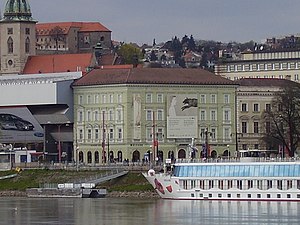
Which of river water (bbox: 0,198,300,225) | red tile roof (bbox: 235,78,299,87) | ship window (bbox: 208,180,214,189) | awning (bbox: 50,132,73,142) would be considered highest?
red tile roof (bbox: 235,78,299,87)

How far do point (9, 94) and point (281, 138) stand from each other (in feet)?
102

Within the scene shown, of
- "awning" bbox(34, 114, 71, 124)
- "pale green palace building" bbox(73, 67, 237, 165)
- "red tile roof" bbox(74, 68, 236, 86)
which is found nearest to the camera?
"pale green palace building" bbox(73, 67, 237, 165)

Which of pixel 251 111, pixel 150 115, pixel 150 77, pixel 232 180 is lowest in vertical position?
pixel 232 180

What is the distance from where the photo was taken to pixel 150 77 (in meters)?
166

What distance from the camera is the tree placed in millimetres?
157500

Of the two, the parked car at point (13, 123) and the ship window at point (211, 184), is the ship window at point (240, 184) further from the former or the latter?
the parked car at point (13, 123)

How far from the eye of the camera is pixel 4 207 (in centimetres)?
11712

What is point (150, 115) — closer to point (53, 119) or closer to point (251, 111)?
point (53, 119)

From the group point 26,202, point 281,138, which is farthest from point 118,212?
point 281,138

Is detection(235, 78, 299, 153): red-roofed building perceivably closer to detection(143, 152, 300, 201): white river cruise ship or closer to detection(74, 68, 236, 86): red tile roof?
detection(74, 68, 236, 86): red tile roof

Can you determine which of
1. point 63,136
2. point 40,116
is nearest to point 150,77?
point 63,136

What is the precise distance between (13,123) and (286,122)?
96.9 feet

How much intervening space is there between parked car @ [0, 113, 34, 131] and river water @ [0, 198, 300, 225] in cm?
4692

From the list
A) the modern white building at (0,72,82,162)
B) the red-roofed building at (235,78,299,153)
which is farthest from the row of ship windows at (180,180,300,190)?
the red-roofed building at (235,78,299,153)
